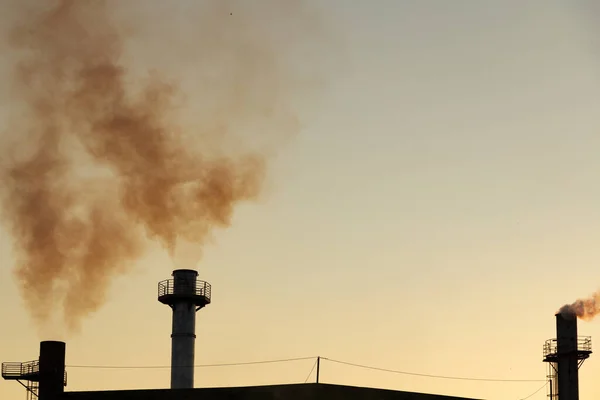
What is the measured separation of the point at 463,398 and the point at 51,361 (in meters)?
21.3

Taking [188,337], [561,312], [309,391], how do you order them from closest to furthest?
[309,391], [188,337], [561,312]

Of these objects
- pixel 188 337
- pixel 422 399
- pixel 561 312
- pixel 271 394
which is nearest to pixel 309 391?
pixel 271 394

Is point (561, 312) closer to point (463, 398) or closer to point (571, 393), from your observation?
point (571, 393)

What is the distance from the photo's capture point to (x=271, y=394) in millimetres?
51688

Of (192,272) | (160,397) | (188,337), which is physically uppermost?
(192,272)

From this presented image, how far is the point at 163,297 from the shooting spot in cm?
6362

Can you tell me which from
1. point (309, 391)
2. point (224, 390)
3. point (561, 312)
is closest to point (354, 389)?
point (309, 391)

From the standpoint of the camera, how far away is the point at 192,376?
61.3 m

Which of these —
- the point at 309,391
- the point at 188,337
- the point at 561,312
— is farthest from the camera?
Answer: the point at 561,312

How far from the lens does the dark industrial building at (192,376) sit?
5172 centimetres

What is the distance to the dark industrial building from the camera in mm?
51719

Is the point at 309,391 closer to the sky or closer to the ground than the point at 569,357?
closer to the ground

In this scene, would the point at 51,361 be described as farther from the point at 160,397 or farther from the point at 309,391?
the point at 309,391

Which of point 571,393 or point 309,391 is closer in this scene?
point 309,391
